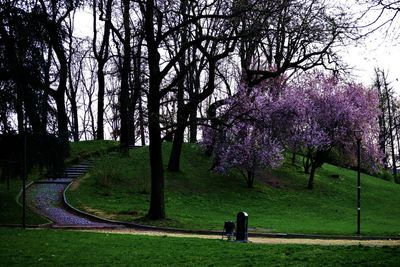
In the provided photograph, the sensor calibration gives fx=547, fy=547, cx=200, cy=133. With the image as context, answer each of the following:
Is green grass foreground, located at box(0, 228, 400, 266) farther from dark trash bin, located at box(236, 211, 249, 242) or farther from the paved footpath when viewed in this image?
the paved footpath

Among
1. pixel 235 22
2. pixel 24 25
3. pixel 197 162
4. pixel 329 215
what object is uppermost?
pixel 235 22

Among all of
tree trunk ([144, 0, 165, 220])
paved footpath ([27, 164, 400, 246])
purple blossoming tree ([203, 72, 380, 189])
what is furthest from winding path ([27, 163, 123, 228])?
purple blossoming tree ([203, 72, 380, 189])

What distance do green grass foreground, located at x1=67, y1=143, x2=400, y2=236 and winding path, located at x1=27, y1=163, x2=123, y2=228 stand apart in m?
0.85

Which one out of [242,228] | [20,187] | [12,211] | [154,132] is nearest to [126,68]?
[154,132]

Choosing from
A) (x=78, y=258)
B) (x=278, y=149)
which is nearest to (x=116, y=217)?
(x=78, y=258)

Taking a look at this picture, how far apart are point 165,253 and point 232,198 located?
2137 cm

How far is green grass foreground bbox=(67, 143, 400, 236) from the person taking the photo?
2455 cm

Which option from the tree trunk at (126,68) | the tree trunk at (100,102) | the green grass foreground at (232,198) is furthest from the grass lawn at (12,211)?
the tree trunk at (100,102)

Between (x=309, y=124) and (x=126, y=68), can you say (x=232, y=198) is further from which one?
(x=126, y=68)

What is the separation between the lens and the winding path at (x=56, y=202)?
21.5m

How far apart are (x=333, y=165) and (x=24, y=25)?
134 ft

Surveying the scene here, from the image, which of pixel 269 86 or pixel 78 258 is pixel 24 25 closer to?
pixel 78 258

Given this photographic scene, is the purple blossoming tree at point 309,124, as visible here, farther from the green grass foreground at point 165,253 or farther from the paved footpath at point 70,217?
the green grass foreground at point 165,253

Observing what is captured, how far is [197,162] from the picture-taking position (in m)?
40.5
